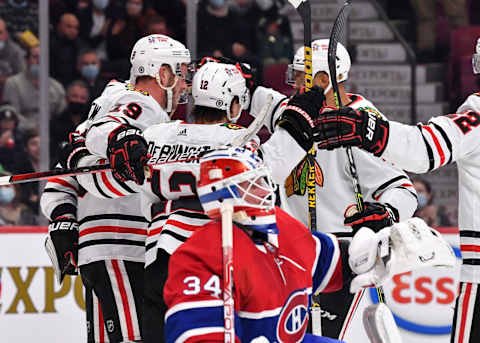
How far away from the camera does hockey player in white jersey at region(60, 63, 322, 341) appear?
8.31 ft

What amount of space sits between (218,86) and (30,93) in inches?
92.5

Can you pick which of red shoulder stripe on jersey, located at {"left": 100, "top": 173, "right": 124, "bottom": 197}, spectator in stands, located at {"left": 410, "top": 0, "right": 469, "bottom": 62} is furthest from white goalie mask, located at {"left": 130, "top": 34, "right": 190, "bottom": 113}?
spectator in stands, located at {"left": 410, "top": 0, "right": 469, "bottom": 62}

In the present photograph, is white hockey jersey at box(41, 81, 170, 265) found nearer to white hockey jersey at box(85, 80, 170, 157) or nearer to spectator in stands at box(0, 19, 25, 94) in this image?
white hockey jersey at box(85, 80, 170, 157)

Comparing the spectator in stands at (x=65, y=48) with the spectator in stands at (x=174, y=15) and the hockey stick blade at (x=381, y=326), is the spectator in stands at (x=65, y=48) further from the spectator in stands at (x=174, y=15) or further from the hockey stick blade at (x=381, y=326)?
the hockey stick blade at (x=381, y=326)

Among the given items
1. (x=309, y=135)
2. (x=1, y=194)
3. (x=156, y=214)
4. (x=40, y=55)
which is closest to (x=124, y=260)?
(x=156, y=214)

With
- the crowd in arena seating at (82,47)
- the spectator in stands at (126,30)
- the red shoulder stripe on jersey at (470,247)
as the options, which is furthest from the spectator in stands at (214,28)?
the red shoulder stripe on jersey at (470,247)

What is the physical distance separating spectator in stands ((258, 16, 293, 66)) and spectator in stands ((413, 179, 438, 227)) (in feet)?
3.25

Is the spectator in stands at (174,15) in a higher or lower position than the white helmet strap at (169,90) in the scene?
higher

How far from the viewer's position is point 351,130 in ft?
8.18

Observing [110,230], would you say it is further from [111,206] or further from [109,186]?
[109,186]

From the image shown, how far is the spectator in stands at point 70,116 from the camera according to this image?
485 cm

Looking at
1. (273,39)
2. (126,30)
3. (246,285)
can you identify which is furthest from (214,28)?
(246,285)

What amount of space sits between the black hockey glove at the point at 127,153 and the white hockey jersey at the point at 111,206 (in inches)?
7.0

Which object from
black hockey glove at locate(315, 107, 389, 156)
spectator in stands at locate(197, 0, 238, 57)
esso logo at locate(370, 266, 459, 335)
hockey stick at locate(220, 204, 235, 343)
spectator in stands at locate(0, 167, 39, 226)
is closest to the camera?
hockey stick at locate(220, 204, 235, 343)
